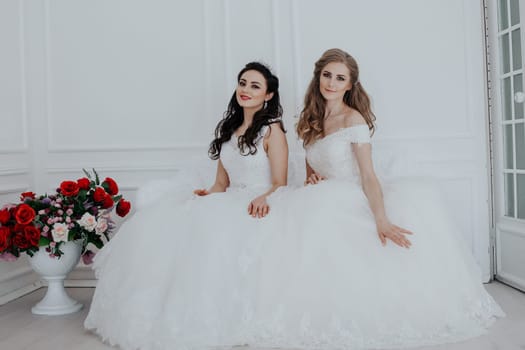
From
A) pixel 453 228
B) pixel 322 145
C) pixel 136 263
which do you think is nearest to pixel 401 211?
pixel 453 228

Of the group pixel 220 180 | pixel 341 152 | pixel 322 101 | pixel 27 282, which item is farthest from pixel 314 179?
pixel 27 282

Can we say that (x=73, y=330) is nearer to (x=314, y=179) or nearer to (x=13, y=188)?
(x=13, y=188)

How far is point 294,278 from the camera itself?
2.41 m

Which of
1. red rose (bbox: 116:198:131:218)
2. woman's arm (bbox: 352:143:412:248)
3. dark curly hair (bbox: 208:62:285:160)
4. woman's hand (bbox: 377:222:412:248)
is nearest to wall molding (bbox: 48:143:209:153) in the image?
dark curly hair (bbox: 208:62:285:160)

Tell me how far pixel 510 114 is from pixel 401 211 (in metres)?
1.39

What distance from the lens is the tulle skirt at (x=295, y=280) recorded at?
236cm

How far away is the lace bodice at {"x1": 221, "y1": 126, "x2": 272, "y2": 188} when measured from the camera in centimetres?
308

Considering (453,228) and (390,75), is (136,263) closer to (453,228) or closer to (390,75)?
(453,228)

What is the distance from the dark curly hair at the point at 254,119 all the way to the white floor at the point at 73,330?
1292 mm

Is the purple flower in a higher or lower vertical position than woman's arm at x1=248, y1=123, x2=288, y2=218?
lower

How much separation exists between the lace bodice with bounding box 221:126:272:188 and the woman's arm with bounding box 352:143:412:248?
0.53 m

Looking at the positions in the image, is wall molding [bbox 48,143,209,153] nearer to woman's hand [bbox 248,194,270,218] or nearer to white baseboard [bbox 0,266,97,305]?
white baseboard [bbox 0,266,97,305]

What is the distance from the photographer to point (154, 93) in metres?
3.83

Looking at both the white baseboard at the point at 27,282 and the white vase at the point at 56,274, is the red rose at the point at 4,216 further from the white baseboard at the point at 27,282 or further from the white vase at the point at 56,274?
the white baseboard at the point at 27,282
